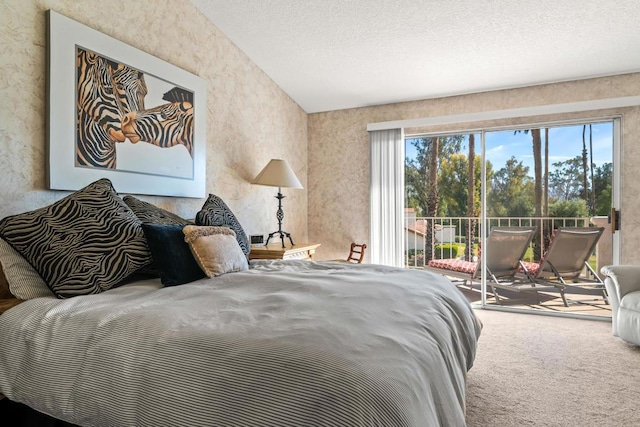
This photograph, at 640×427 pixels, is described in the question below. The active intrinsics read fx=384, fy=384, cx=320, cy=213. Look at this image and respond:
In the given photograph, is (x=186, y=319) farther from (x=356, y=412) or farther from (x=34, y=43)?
(x=34, y=43)

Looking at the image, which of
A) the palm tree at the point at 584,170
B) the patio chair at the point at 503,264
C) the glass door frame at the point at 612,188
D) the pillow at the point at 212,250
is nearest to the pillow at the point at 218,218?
the pillow at the point at 212,250

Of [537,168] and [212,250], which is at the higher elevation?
[537,168]

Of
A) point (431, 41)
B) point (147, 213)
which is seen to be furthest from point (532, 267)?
point (147, 213)

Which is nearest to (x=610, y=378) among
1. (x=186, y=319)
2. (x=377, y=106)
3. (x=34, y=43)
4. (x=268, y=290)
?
(x=268, y=290)

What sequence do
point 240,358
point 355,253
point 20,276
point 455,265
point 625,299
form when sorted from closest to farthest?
point 240,358 < point 20,276 < point 625,299 < point 455,265 < point 355,253

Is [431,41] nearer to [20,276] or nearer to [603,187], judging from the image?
[603,187]

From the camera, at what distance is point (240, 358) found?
100 centimetres

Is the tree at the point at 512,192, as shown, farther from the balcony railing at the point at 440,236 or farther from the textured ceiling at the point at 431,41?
the textured ceiling at the point at 431,41

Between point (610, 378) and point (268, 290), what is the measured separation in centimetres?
217

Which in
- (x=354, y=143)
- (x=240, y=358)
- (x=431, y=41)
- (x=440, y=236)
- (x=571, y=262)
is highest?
(x=431, y=41)

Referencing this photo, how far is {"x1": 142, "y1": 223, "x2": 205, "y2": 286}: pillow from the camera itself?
188 cm

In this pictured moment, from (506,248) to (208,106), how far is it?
→ 3.32 m

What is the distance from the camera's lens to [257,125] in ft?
12.8

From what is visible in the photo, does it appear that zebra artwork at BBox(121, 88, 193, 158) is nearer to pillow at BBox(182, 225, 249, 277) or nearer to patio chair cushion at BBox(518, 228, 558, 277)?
pillow at BBox(182, 225, 249, 277)
